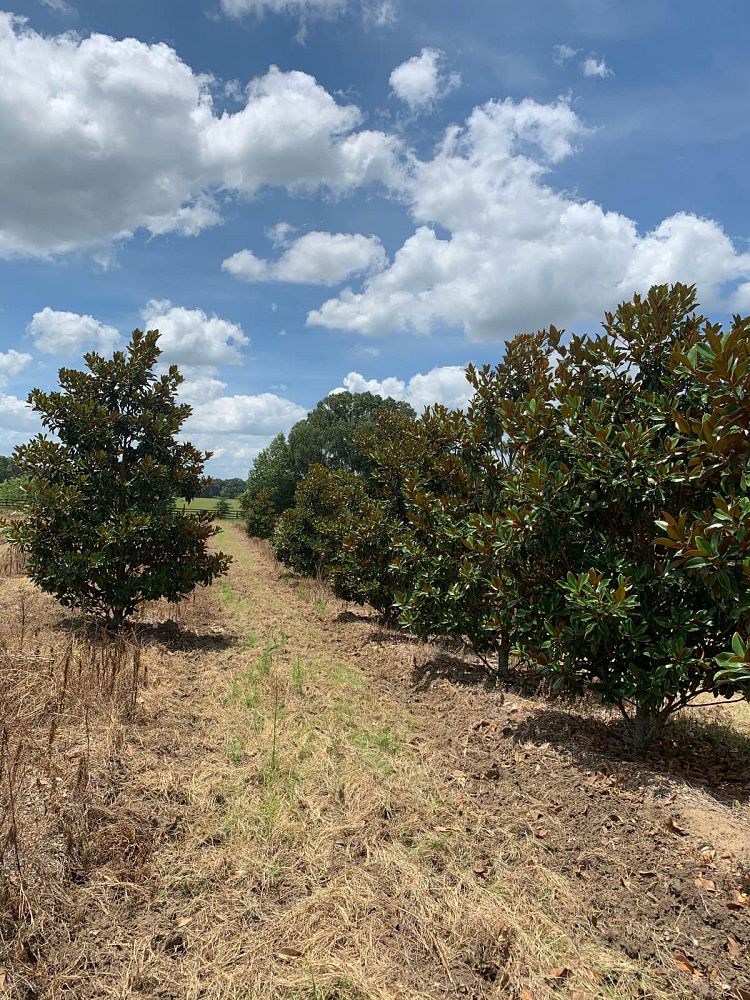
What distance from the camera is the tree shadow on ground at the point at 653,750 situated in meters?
4.95

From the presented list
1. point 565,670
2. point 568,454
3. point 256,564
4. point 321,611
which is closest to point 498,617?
point 565,670

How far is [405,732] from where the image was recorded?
6.54 metres

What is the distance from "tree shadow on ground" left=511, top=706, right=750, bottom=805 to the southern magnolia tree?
22.2 feet

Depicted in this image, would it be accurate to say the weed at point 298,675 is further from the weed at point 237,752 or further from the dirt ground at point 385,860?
the weed at point 237,752

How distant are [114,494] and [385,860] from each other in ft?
26.6

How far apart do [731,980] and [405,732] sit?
13.1 feet

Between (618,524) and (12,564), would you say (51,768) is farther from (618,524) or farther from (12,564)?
(12,564)

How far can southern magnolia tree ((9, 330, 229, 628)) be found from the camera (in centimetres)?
Result: 894

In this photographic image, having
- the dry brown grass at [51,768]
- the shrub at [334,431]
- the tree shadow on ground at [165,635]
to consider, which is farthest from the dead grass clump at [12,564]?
the shrub at [334,431]

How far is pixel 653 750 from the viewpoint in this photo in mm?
5750

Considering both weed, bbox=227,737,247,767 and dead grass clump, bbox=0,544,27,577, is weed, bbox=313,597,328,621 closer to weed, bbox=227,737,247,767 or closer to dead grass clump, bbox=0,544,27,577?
weed, bbox=227,737,247,767

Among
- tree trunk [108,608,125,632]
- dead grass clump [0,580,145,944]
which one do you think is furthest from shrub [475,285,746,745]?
tree trunk [108,608,125,632]

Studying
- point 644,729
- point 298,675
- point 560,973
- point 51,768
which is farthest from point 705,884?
point 298,675

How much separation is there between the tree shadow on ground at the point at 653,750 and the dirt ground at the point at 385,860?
35 mm
